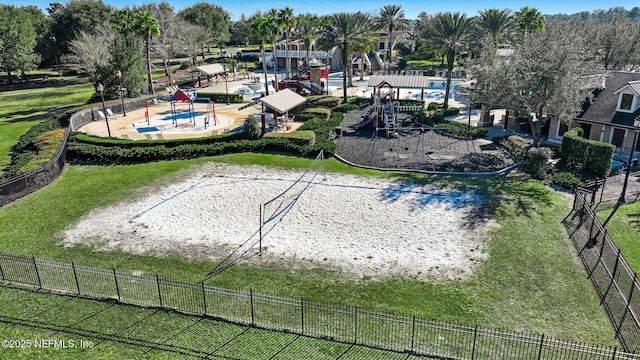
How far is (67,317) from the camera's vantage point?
1620cm

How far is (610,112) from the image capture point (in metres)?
34.0

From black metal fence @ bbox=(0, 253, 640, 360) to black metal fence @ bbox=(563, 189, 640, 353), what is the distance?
1.49 metres

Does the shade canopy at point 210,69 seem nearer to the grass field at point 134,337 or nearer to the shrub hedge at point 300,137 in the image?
the shrub hedge at point 300,137

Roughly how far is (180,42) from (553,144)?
67.9m

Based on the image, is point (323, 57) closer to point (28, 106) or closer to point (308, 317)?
point (28, 106)

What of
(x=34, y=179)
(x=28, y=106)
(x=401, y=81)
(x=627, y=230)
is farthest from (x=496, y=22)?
(x=28, y=106)

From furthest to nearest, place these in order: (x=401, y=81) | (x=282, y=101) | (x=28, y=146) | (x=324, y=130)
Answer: (x=401, y=81) → (x=282, y=101) → (x=324, y=130) → (x=28, y=146)

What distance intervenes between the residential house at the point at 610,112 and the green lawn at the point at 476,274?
10.9 metres

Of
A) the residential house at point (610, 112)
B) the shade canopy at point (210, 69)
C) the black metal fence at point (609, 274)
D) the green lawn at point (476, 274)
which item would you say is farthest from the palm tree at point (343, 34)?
the black metal fence at point (609, 274)

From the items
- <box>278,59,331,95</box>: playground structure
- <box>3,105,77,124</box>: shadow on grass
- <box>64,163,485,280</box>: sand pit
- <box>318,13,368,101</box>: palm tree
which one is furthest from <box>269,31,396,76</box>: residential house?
<box>64,163,485,280</box>: sand pit

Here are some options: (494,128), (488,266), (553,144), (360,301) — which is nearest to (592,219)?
(488,266)

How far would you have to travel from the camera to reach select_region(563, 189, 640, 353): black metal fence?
15.3 m

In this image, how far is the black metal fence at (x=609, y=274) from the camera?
15.3 m

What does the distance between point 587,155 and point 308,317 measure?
23421 mm
